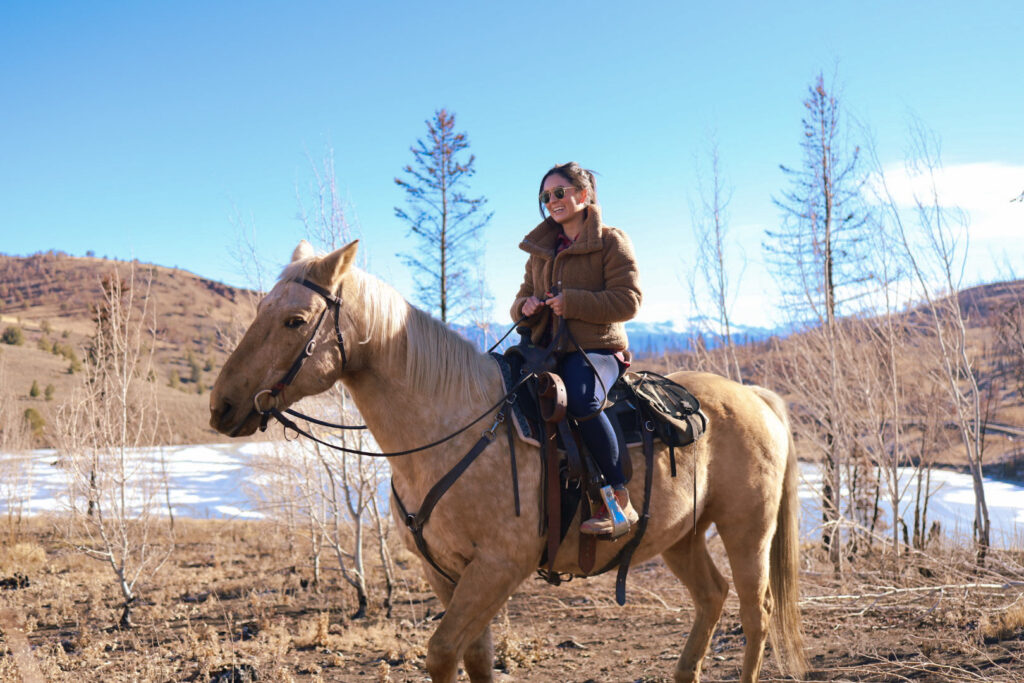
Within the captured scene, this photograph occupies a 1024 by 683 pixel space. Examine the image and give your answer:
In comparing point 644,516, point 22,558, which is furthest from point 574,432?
point 22,558

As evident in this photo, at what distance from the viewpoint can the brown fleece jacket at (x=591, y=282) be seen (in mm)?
3264

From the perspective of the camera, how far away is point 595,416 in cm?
323

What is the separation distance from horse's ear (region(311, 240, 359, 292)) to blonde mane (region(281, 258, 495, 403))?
6cm

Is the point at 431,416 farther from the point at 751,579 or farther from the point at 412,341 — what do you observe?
the point at 751,579

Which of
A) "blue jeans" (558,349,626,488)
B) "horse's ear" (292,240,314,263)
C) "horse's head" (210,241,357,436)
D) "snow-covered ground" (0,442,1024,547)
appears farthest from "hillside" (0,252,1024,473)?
"blue jeans" (558,349,626,488)

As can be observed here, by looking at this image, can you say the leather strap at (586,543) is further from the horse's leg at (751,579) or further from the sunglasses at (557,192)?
the sunglasses at (557,192)

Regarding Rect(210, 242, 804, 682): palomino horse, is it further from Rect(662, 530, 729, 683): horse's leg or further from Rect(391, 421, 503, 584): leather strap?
Rect(662, 530, 729, 683): horse's leg

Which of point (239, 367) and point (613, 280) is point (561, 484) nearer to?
point (613, 280)

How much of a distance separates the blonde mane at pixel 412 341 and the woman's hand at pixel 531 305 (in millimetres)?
379

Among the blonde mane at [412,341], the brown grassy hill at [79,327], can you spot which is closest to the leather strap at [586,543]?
the blonde mane at [412,341]

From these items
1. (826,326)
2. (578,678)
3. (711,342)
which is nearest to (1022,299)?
(826,326)

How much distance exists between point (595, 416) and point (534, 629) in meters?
4.63

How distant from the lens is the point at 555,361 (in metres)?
3.39

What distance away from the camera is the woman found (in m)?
3.20
